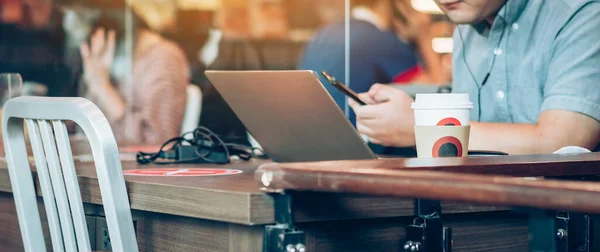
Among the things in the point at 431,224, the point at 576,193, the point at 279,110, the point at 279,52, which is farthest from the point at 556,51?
the point at 279,52

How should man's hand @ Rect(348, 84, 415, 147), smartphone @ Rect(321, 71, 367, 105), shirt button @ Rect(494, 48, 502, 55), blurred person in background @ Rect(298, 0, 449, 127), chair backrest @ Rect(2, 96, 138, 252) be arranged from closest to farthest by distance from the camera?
chair backrest @ Rect(2, 96, 138, 252) < smartphone @ Rect(321, 71, 367, 105) < man's hand @ Rect(348, 84, 415, 147) < shirt button @ Rect(494, 48, 502, 55) < blurred person in background @ Rect(298, 0, 449, 127)

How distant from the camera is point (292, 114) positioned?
1.49 m

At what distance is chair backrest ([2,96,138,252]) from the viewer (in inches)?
47.4

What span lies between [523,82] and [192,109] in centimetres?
252

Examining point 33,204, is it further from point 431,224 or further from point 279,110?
point 431,224

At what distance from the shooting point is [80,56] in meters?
4.14

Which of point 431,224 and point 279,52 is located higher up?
point 279,52

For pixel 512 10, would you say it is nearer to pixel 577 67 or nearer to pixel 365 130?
pixel 577 67

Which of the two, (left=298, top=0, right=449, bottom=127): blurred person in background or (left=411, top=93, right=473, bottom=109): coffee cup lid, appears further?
(left=298, top=0, right=449, bottom=127): blurred person in background

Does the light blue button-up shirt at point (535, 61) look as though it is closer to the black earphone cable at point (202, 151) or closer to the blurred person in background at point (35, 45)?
the black earphone cable at point (202, 151)

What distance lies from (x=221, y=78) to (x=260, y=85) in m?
0.09

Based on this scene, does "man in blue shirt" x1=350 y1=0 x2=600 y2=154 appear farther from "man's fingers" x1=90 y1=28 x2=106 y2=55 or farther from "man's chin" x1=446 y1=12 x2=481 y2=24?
"man's fingers" x1=90 y1=28 x2=106 y2=55

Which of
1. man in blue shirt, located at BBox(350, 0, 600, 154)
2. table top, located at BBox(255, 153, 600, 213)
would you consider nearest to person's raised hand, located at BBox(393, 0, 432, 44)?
man in blue shirt, located at BBox(350, 0, 600, 154)

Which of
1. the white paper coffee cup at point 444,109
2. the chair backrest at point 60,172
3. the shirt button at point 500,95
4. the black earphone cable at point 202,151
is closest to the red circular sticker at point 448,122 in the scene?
the white paper coffee cup at point 444,109
